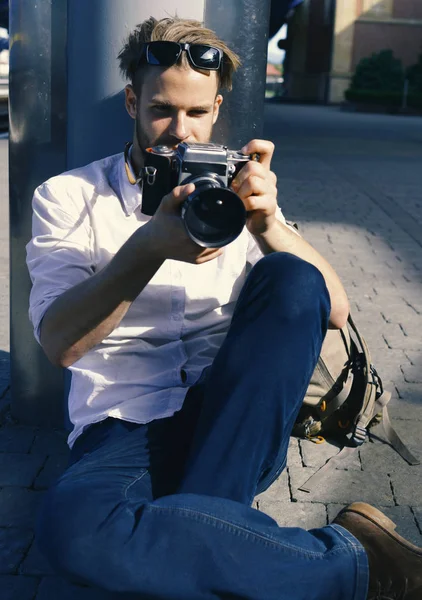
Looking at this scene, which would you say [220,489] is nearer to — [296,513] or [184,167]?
[184,167]

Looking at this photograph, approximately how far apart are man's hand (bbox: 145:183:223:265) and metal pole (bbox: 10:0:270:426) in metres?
0.99

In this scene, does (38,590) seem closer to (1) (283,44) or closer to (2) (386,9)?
(2) (386,9)

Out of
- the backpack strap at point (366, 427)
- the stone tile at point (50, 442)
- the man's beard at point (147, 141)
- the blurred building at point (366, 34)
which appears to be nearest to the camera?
the man's beard at point (147, 141)

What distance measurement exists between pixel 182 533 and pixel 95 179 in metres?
1.06

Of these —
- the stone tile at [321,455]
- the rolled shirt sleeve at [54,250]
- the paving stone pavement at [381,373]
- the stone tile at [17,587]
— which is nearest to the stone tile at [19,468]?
the paving stone pavement at [381,373]

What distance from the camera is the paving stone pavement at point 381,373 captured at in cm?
266

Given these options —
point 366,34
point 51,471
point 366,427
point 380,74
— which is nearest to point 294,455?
point 366,427

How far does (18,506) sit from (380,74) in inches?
1391

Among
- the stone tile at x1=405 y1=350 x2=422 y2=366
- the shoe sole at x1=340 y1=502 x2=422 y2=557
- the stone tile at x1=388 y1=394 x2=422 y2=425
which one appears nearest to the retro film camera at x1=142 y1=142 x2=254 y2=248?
the shoe sole at x1=340 y1=502 x2=422 y2=557

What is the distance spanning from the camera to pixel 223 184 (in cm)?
204

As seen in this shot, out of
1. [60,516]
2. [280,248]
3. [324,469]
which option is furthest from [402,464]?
[60,516]

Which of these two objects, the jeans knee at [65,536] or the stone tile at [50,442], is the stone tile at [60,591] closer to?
the jeans knee at [65,536]

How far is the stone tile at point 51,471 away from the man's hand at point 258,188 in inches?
46.9

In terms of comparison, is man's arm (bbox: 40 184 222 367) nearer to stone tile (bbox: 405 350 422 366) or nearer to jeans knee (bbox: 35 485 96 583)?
jeans knee (bbox: 35 485 96 583)
